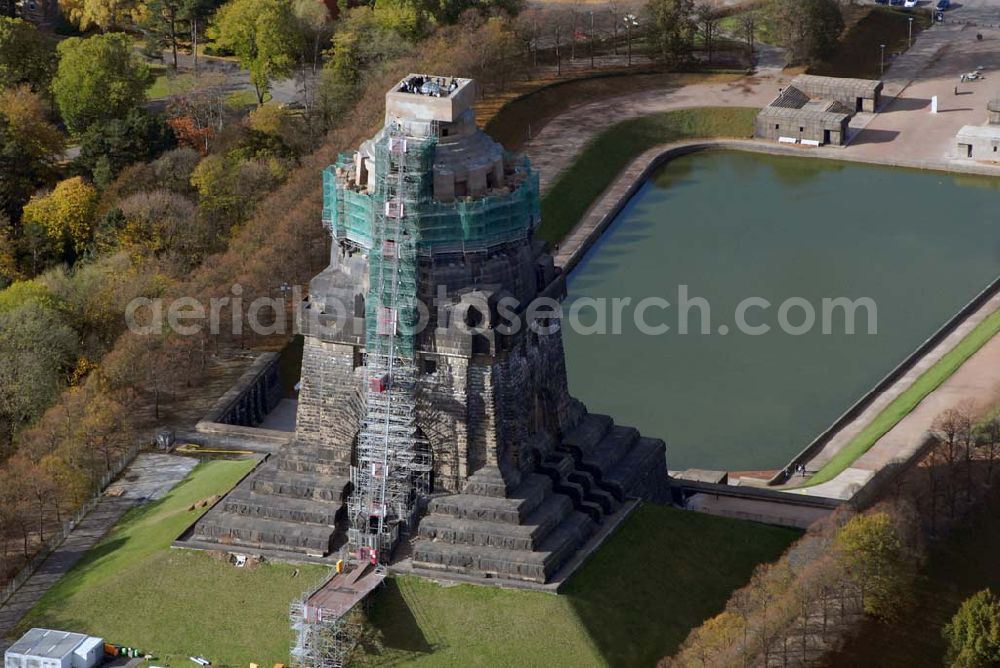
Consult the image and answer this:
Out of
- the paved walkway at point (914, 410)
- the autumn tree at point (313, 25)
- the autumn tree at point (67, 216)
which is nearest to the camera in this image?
the paved walkway at point (914, 410)

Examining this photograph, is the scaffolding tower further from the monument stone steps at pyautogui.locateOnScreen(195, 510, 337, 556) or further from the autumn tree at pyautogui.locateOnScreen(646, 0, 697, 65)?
the autumn tree at pyautogui.locateOnScreen(646, 0, 697, 65)

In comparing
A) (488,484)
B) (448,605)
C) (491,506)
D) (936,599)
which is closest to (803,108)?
(936,599)

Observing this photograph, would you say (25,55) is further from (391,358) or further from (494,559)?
(494,559)

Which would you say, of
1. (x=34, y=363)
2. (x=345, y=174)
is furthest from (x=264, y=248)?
(x=345, y=174)

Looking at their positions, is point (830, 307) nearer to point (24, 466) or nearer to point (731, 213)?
point (731, 213)

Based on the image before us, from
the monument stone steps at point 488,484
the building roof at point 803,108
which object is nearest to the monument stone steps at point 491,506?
the monument stone steps at point 488,484

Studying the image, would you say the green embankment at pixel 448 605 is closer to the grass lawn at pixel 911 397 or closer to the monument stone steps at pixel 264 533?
the monument stone steps at pixel 264 533
